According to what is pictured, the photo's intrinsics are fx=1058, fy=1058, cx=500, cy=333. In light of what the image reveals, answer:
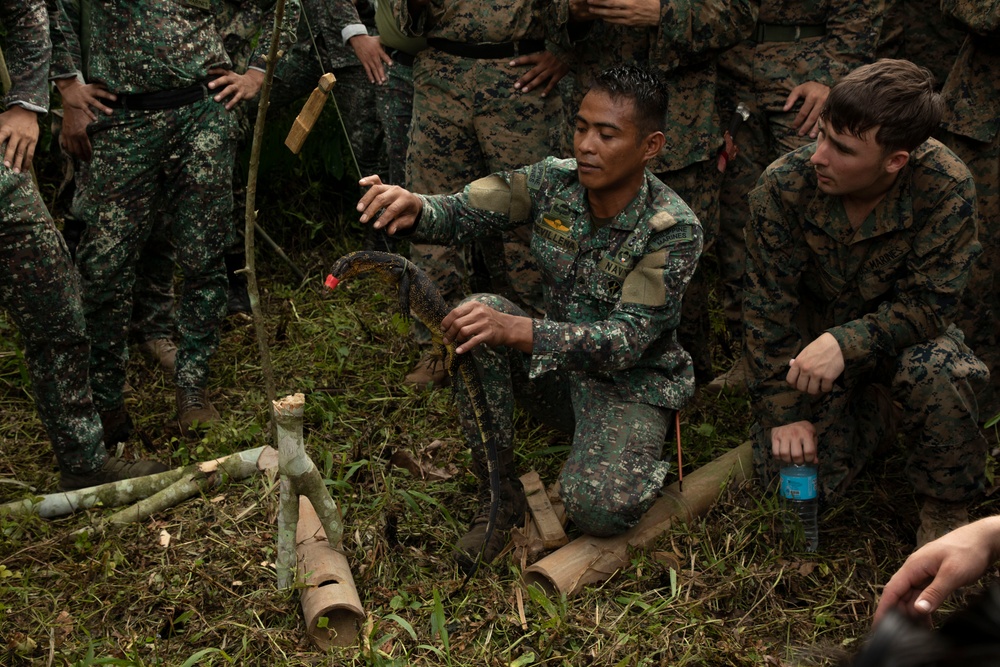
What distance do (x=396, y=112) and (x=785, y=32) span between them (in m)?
1.92

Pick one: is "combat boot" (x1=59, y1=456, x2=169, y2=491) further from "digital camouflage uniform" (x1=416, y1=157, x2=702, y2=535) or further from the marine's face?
the marine's face

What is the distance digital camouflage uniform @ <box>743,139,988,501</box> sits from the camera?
11.3 ft

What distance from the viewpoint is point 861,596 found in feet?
11.0

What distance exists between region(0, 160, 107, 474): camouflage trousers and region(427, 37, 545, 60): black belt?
71.5 inches

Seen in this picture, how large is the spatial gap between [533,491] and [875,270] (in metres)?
1.39

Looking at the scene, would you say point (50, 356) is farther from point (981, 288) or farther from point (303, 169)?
point (981, 288)

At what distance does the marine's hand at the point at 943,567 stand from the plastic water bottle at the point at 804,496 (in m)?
1.59

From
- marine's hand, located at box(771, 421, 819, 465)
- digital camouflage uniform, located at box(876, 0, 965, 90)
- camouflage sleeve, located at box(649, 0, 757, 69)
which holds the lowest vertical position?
marine's hand, located at box(771, 421, 819, 465)

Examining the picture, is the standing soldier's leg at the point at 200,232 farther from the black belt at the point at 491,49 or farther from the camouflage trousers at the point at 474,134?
the black belt at the point at 491,49

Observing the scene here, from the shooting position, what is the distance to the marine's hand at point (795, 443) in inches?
139

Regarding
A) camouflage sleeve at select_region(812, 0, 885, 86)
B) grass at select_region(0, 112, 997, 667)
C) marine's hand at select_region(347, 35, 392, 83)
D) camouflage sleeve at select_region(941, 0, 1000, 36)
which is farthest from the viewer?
marine's hand at select_region(347, 35, 392, 83)

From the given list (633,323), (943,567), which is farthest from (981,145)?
(943,567)

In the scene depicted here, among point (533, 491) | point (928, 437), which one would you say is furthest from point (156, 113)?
point (928, 437)

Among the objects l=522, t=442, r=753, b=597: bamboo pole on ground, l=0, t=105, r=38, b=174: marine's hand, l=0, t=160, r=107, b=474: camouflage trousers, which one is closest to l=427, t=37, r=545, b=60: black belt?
l=0, t=105, r=38, b=174: marine's hand
